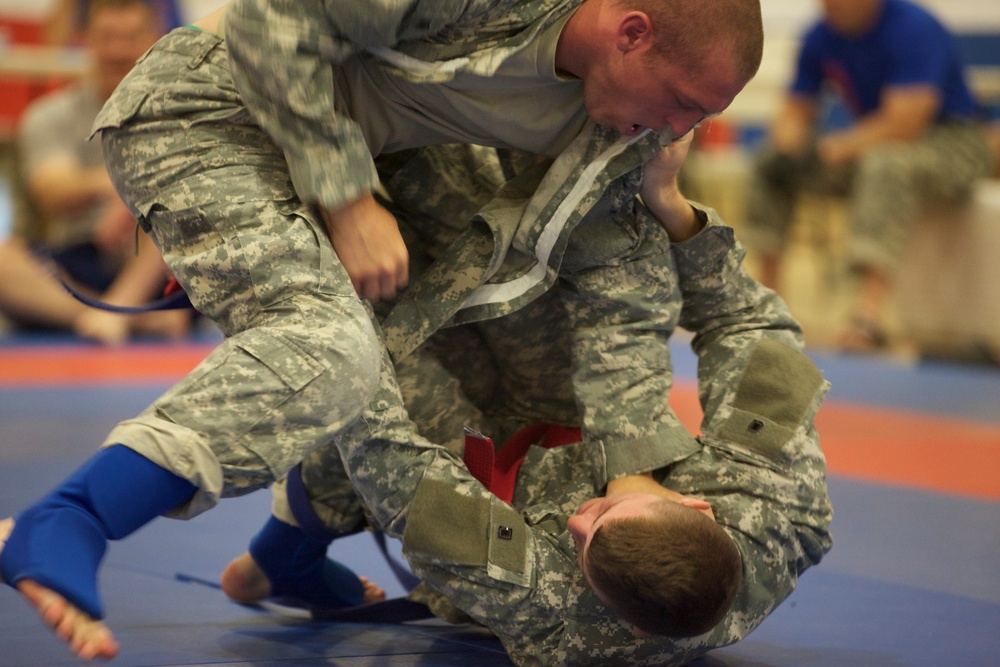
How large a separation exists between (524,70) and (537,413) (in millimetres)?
739

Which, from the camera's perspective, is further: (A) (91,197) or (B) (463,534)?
(A) (91,197)

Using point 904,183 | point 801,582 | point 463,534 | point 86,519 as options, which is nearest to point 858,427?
point 801,582

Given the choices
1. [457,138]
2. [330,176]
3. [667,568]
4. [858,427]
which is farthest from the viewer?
[858,427]

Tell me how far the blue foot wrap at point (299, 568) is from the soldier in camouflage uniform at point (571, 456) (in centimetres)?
1

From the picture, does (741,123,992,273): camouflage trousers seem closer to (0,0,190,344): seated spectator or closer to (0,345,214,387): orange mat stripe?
(0,345,214,387): orange mat stripe

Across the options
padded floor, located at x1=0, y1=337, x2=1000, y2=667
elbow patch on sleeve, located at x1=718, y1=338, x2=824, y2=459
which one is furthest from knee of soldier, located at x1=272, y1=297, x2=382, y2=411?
elbow patch on sleeve, located at x1=718, y1=338, x2=824, y2=459

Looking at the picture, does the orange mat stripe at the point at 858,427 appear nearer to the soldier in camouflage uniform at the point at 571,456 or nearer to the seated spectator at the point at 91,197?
the seated spectator at the point at 91,197

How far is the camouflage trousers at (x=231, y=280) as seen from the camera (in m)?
1.54

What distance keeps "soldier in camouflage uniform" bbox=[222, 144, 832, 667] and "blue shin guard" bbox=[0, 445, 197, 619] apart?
13.7 inches

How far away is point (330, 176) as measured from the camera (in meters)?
1.72

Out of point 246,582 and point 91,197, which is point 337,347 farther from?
point 91,197

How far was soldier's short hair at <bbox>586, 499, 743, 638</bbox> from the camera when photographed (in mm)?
1610

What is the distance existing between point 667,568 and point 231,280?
0.76 meters

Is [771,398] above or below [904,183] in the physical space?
below
